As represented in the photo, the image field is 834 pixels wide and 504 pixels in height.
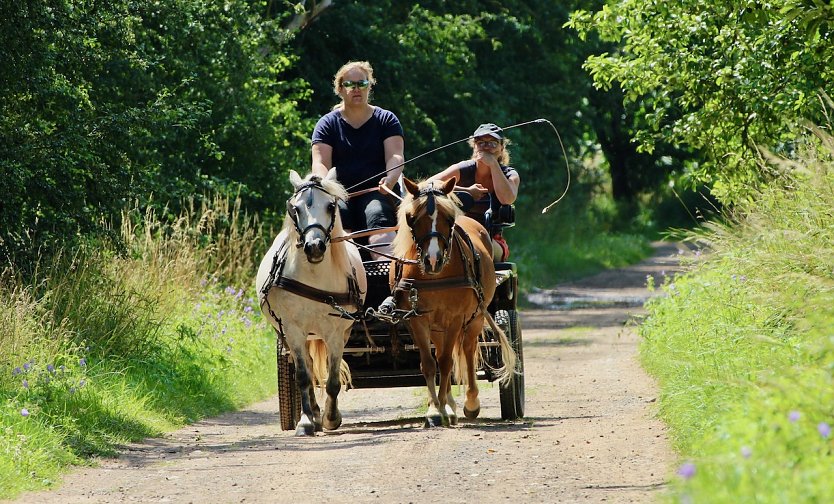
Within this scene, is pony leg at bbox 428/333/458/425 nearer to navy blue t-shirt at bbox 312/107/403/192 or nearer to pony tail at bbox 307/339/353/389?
pony tail at bbox 307/339/353/389

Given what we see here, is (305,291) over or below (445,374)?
over

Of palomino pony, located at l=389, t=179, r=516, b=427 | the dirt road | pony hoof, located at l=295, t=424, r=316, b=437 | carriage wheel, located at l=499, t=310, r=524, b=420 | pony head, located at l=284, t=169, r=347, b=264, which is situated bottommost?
the dirt road

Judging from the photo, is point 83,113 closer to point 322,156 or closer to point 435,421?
point 322,156

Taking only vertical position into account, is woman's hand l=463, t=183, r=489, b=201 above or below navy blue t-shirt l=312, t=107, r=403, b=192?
below

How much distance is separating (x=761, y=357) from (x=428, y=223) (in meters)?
2.58

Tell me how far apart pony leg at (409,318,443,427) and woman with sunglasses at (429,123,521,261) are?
1131mm

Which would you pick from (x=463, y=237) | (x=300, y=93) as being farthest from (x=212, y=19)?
(x=463, y=237)

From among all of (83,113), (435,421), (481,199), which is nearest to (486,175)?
(481,199)

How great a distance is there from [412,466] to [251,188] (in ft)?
38.5

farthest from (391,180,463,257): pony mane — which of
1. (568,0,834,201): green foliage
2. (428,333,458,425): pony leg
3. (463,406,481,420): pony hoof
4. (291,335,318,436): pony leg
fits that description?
(568,0,834,201): green foliage

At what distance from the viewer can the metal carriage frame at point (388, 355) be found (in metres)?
9.57

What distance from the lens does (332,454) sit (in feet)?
26.0

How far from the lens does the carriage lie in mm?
9555

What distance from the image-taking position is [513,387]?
9.56m
